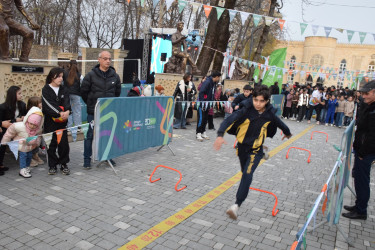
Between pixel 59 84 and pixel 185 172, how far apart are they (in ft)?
9.44

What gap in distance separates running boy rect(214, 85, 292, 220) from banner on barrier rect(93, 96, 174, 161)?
2.54m

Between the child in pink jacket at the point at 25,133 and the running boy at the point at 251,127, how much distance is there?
3267 mm

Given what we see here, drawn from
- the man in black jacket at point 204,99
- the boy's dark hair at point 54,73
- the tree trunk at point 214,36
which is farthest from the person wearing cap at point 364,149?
the tree trunk at point 214,36

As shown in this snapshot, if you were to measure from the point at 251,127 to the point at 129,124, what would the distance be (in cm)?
297

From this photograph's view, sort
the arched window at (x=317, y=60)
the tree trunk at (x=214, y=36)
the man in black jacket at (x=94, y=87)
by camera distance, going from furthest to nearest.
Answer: the arched window at (x=317, y=60), the tree trunk at (x=214, y=36), the man in black jacket at (x=94, y=87)

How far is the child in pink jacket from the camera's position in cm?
521

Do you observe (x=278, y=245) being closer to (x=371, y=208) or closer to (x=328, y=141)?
(x=371, y=208)

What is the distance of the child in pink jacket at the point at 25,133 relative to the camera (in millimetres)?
5215

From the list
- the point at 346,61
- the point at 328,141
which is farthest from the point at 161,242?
the point at 346,61

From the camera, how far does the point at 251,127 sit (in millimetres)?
4223

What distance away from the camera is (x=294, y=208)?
4.89m

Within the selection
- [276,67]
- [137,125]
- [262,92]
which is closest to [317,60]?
[276,67]

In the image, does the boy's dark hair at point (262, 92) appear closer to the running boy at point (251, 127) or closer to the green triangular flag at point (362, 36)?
the running boy at point (251, 127)

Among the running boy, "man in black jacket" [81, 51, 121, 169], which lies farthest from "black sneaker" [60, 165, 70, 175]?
the running boy
